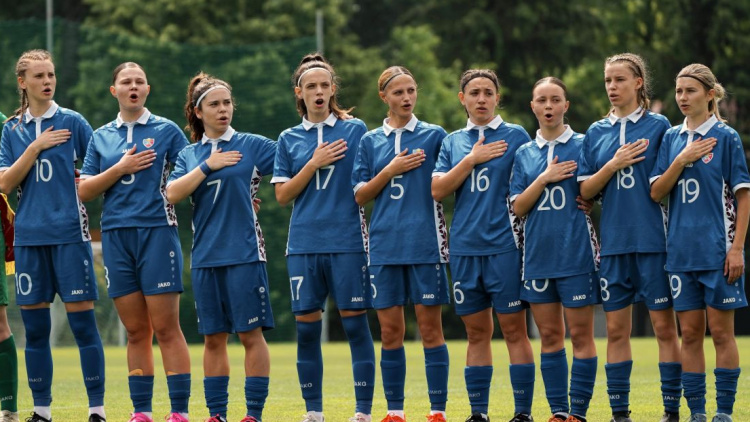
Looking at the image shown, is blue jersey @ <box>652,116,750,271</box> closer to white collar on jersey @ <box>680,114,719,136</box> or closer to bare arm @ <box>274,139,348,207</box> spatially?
white collar on jersey @ <box>680,114,719,136</box>

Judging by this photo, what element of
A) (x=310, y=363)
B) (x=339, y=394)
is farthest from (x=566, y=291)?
(x=339, y=394)

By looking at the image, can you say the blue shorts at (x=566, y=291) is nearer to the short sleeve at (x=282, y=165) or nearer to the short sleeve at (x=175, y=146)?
the short sleeve at (x=282, y=165)

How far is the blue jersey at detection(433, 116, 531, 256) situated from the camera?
301 inches

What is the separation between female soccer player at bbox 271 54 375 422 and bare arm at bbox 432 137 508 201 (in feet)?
1.76

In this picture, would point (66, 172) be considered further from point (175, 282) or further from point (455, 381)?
point (455, 381)

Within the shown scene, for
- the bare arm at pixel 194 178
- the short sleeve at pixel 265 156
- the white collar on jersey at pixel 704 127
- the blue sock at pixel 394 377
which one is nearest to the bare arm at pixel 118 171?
the bare arm at pixel 194 178

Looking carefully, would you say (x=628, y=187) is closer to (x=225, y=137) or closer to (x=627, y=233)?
(x=627, y=233)

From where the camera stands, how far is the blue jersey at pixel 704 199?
7.29 m

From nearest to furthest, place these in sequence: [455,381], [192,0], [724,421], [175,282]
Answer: [724,421]
[175,282]
[455,381]
[192,0]

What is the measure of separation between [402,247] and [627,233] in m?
1.30

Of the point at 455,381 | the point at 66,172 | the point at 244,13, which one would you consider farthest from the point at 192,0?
the point at 66,172

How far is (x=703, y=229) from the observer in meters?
7.29

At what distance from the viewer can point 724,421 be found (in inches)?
287

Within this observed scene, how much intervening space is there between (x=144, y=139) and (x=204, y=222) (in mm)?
664
